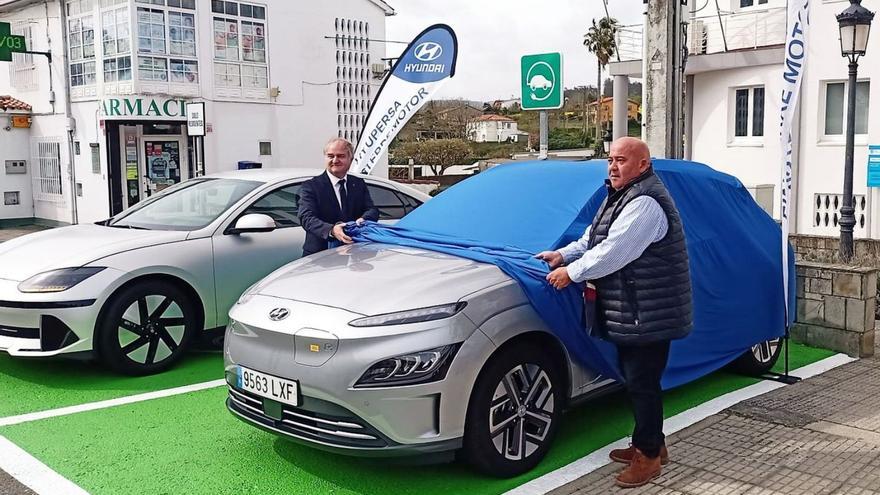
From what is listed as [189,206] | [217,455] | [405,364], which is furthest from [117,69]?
[405,364]

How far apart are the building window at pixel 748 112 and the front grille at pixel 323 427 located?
16297mm

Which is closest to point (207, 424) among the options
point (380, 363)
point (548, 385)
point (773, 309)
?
point (380, 363)

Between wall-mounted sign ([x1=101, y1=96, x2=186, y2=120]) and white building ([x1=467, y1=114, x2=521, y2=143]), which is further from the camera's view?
white building ([x1=467, y1=114, x2=521, y2=143])

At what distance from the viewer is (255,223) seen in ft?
20.1

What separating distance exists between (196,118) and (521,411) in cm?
1294

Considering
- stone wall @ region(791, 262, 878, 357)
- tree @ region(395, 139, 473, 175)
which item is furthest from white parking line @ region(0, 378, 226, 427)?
tree @ region(395, 139, 473, 175)

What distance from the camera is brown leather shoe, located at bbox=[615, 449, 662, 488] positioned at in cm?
399

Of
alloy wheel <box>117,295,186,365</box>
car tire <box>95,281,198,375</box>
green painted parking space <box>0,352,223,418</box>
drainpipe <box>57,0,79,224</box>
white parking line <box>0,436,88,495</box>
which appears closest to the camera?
white parking line <box>0,436,88,495</box>

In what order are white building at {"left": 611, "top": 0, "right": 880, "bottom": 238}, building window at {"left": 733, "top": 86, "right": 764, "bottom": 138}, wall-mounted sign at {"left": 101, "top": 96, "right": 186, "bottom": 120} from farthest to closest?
wall-mounted sign at {"left": 101, "top": 96, "right": 186, "bottom": 120}
building window at {"left": 733, "top": 86, "right": 764, "bottom": 138}
white building at {"left": 611, "top": 0, "right": 880, "bottom": 238}

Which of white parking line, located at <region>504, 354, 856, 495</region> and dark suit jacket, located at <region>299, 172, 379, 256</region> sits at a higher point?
dark suit jacket, located at <region>299, 172, 379, 256</region>

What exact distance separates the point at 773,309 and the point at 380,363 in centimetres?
331

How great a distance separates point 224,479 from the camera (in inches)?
163

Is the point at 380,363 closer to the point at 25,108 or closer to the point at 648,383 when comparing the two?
the point at 648,383

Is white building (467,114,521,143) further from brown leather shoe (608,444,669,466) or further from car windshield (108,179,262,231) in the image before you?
brown leather shoe (608,444,669,466)
